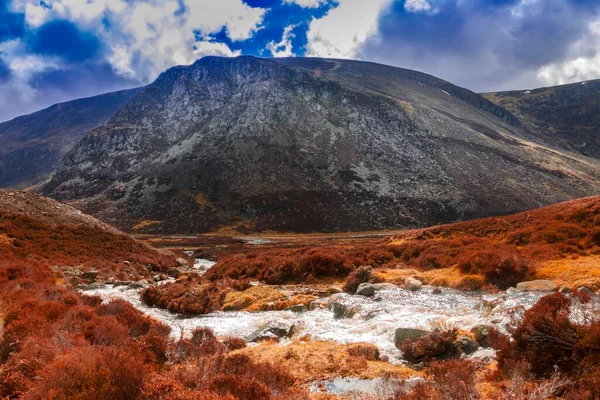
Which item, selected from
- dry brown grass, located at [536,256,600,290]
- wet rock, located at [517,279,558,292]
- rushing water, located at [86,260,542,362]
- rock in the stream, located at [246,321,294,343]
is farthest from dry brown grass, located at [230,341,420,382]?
dry brown grass, located at [536,256,600,290]

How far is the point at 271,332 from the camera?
12.9 meters

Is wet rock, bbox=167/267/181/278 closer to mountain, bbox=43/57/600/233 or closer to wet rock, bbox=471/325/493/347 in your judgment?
wet rock, bbox=471/325/493/347

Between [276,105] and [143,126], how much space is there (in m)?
60.2

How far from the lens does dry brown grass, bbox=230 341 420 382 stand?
29.7 ft

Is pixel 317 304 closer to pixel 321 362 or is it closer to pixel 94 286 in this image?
pixel 321 362

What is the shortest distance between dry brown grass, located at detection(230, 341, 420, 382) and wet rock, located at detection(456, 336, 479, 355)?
188cm

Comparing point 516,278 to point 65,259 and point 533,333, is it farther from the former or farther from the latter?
point 65,259

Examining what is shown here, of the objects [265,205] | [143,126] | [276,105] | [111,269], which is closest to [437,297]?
[111,269]

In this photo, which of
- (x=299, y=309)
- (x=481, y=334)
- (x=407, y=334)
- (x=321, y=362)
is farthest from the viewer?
(x=299, y=309)

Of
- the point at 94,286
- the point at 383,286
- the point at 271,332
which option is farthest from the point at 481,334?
the point at 94,286

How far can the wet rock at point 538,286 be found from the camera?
14558 mm

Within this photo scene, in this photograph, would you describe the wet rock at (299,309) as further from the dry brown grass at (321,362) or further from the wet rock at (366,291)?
the dry brown grass at (321,362)

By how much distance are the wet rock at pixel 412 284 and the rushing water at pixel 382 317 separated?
0.40m

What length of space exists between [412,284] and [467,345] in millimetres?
8655
